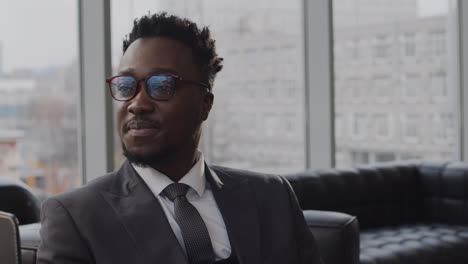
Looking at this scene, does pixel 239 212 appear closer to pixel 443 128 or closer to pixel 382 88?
pixel 382 88

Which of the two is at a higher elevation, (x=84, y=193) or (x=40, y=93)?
(x=40, y=93)

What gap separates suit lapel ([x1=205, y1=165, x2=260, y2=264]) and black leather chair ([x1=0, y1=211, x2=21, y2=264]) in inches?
20.7

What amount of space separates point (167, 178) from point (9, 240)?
42 cm

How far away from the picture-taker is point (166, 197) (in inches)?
63.8

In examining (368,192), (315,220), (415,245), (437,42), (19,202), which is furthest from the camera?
(437,42)

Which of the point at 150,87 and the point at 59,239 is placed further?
the point at 150,87

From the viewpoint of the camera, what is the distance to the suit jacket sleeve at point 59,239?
1406 millimetres

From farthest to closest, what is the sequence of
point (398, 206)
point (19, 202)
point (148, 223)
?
point (398, 206) < point (19, 202) < point (148, 223)

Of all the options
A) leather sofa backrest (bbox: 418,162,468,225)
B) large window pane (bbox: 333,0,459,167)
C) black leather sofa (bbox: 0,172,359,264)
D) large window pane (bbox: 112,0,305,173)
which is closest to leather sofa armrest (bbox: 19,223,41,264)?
black leather sofa (bbox: 0,172,359,264)

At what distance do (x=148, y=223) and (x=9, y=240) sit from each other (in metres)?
0.32

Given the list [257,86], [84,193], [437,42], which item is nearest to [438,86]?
[437,42]

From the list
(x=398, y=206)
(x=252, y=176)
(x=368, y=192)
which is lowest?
(x=398, y=206)

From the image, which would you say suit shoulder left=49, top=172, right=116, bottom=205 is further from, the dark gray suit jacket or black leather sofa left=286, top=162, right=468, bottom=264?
black leather sofa left=286, top=162, right=468, bottom=264

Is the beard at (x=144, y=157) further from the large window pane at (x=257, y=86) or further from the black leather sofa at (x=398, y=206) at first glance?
the large window pane at (x=257, y=86)
